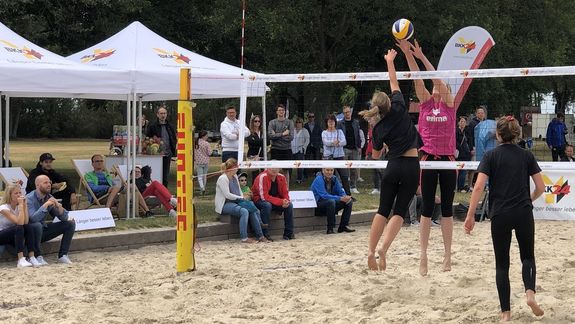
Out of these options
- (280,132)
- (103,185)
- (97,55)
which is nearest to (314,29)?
(280,132)

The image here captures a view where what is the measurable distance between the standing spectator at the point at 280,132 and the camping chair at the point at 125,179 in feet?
8.69

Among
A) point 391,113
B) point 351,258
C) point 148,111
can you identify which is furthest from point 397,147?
point 148,111

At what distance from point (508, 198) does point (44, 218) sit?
516 cm

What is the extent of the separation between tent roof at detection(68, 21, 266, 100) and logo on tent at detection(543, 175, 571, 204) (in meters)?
4.99

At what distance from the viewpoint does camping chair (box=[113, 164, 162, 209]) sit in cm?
1058

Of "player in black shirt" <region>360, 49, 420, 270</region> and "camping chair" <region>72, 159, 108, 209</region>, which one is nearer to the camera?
"player in black shirt" <region>360, 49, 420, 270</region>

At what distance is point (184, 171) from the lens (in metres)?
7.16

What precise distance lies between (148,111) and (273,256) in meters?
53.3

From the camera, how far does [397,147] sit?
614 centimetres

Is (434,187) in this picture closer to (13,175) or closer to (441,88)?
(441,88)

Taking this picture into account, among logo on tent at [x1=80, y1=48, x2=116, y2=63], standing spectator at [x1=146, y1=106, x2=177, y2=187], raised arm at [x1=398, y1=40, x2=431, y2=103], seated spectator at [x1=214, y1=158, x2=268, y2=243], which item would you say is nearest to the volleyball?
raised arm at [x1=398, y1=40, x2=431, y2=103]

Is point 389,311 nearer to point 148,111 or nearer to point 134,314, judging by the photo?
point 134,314

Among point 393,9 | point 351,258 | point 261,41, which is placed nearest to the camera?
point 351,258

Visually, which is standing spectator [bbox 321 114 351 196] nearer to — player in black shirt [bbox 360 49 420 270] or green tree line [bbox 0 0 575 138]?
green tree line [bbox 0 0 575 138]
